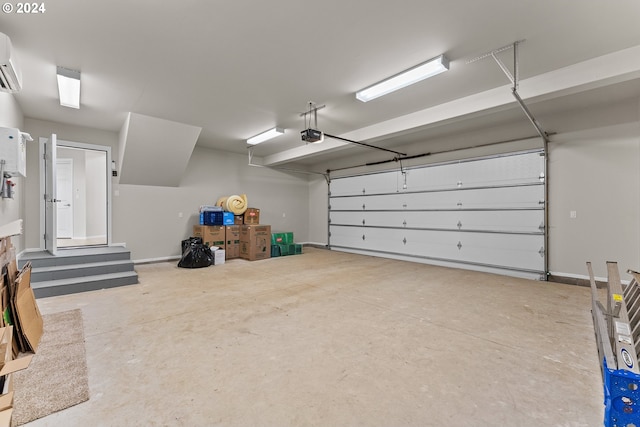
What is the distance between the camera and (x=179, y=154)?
6086mm

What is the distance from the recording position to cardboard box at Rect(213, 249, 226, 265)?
643 cm

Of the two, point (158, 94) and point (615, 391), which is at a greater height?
point (158, 94)

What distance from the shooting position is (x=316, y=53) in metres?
3.14

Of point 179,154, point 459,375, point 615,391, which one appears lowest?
point 459,375

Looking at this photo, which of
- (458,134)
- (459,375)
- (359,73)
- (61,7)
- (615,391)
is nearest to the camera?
Answer: (615,391)

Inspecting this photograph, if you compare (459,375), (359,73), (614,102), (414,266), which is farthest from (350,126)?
(459,375)

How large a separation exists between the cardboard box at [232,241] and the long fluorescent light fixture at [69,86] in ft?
12.6

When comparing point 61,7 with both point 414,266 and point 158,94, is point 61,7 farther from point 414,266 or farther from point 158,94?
point 414,266

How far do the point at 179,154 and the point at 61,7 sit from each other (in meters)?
3.79

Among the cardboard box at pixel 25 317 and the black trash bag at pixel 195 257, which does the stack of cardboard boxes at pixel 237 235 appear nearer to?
the black trash bag at pixel 195 257

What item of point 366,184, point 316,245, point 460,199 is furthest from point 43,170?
point 460,199

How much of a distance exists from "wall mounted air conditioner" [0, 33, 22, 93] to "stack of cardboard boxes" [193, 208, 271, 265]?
413 centimetres

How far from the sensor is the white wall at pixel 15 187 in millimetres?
3504

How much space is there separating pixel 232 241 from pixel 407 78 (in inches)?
220
